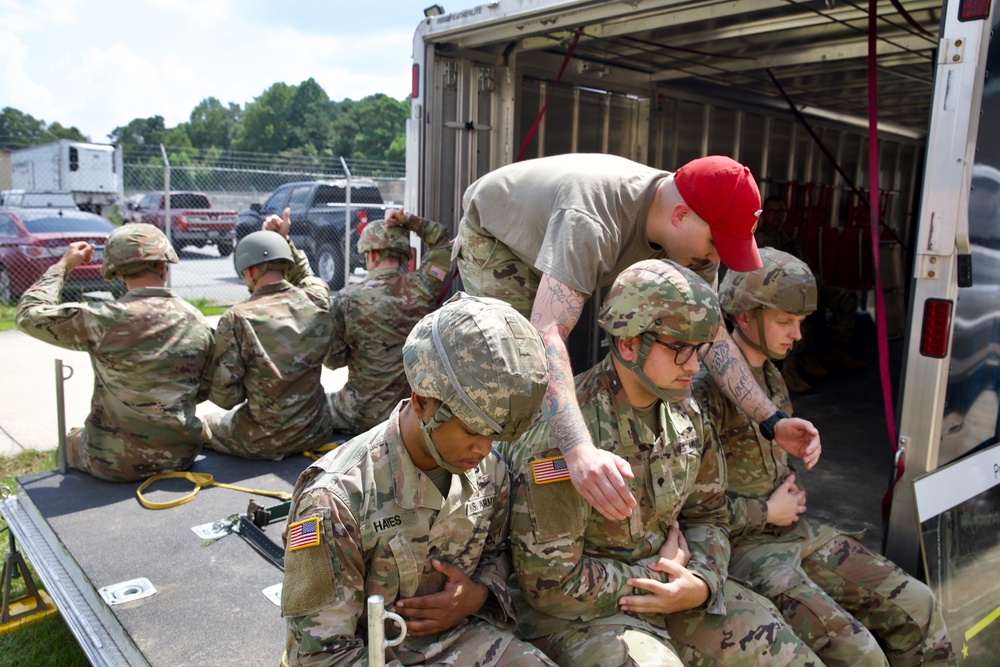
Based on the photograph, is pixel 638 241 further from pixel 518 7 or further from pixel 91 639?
pixel 91 639

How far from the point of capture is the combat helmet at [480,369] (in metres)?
1.63

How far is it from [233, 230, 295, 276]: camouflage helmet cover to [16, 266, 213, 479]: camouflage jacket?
46 cm

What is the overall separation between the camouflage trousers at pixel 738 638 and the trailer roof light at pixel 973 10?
193cm

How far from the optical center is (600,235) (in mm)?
2600

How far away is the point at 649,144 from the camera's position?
604cm

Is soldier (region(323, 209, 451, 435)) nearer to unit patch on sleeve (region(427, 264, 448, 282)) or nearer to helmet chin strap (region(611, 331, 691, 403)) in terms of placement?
unit patch on sleeve (region(427, 264, 448, 282))

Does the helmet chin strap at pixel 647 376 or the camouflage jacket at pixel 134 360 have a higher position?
the helmet chin strap at pixel 647 376

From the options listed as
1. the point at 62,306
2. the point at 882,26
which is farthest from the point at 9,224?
the point at 882,26

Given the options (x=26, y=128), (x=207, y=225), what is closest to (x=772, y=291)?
(x=207, y=225)

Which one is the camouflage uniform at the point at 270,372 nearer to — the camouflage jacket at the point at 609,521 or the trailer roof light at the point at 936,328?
the camouflage jacket at the point at 609,521

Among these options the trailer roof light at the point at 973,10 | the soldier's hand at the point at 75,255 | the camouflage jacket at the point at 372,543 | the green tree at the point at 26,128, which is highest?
the green tree at the point at 26,128

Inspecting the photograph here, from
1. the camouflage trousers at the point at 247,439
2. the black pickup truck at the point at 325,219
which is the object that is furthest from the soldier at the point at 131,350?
the black pickup truck at the point at 325,219

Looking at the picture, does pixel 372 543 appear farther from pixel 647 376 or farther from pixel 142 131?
pixel 142 131

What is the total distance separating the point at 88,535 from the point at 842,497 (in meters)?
3.83
